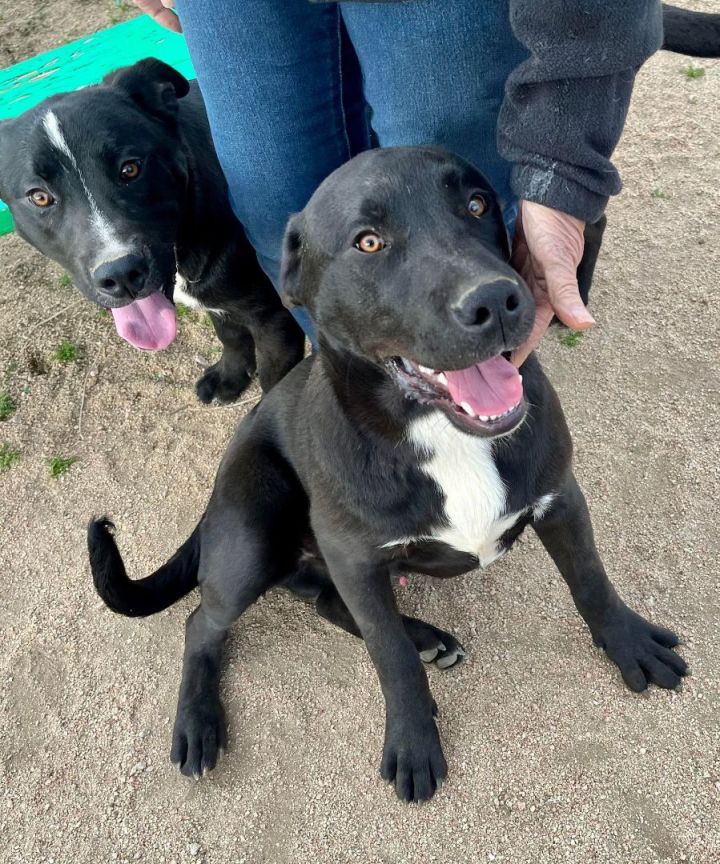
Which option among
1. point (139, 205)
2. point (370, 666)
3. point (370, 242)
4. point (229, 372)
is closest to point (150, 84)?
point (139, 205)

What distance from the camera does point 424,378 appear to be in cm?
191

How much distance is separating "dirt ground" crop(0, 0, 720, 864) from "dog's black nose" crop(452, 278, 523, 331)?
4.49ft

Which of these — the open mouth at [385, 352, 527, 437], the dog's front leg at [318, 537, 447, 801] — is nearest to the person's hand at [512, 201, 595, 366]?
the open mouth at [385, 352, 527, 437]

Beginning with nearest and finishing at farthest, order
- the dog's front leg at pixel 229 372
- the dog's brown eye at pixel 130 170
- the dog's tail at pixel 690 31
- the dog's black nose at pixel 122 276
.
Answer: the dog's black nose at pixel 122 276 < the dog's brown eye at pixel 130 170 < the dog's tail at pixel 690 31 < the dog's front leg at pixel 229 372

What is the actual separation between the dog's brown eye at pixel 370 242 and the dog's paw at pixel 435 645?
1.29 metres

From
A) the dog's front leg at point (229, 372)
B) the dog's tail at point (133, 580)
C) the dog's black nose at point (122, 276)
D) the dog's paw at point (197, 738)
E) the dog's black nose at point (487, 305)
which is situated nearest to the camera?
the dog's black nose at point (487, 305)

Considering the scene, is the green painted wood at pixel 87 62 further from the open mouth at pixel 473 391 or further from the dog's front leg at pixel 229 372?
the open mouth at pixel 473 391

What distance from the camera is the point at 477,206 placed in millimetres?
1928

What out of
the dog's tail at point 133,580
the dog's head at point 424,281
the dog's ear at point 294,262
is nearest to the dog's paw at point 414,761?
the dog's tail at point 133,580

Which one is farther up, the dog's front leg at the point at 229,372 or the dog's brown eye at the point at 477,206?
the dog's brown eye at the point at 477,206

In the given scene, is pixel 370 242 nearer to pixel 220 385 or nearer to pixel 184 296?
pixel 184 296

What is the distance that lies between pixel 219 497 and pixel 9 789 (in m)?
1.22

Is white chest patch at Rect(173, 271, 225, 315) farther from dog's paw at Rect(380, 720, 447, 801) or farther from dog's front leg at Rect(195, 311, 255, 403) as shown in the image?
dog's paw at Rect(380, 720, 447, 801)

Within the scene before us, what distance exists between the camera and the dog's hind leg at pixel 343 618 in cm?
254
